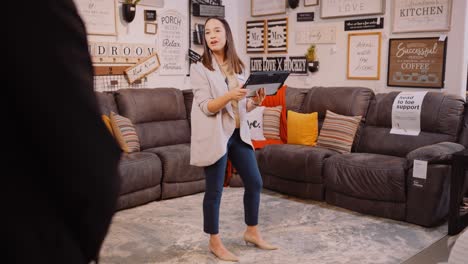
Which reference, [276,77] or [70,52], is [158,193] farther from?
[70,52]

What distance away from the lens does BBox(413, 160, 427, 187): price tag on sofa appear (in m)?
3.27

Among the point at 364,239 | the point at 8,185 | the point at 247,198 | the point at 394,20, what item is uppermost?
the point at 394,20

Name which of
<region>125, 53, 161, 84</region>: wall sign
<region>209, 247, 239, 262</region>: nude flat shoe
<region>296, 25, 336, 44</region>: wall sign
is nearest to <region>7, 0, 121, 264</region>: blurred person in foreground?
<region>209, 247, 239, 262</region>: nude flat shoe

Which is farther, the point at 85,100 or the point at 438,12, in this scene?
the point at 438,12

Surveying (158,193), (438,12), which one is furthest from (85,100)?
(438,12)

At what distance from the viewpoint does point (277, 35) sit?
17.6ft

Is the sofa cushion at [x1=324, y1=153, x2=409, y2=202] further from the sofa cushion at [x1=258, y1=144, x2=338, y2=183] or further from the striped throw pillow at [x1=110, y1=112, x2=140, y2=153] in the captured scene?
the striped throw pillow at [x1=110, y1=112, x2=140, y2=153]

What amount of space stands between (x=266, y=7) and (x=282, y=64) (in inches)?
26.5

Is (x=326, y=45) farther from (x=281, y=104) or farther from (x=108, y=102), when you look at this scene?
(x=108, y=102)

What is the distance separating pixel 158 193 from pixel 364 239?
172 cm

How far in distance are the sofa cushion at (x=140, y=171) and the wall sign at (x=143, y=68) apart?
1.05 metres

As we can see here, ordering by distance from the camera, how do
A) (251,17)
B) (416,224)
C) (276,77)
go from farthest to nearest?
(251,17) → (416,224) → (276,77)

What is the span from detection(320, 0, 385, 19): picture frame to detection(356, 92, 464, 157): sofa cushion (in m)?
0.93

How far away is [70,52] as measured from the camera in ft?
1.85
